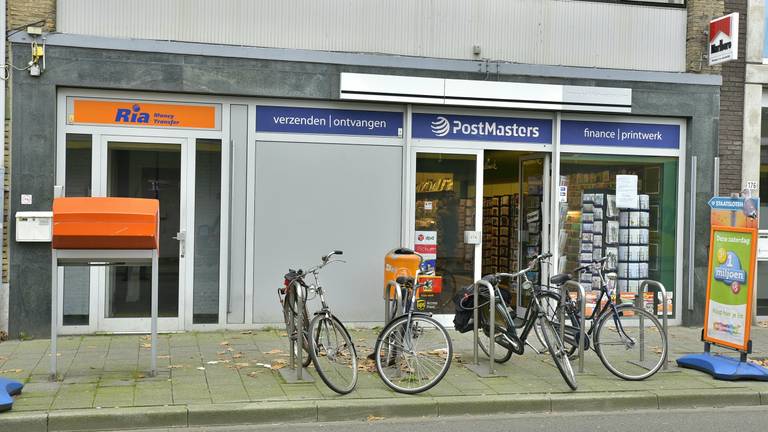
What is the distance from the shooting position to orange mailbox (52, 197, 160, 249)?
6.69m

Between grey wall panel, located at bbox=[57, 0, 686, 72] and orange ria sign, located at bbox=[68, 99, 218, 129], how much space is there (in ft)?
2.78

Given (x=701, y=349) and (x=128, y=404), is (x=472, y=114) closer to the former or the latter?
(x=701, y=349)

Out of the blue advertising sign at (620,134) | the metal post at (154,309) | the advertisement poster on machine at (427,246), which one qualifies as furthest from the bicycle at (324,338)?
the blue advertising sign at (620,134)

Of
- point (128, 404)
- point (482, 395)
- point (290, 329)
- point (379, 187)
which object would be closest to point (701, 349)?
point (482, 395)

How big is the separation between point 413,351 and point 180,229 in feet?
13.1

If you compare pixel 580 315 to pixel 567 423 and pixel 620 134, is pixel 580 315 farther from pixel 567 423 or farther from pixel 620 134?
pixel 620 134

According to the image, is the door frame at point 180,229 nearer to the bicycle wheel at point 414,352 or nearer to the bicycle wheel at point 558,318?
the bicycle wheel at point 414,352

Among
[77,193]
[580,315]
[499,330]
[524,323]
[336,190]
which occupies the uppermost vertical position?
[336,190]

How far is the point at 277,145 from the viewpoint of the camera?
9.84 metres

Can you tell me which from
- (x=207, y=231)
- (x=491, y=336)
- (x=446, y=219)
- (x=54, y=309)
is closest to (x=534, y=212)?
(x=446, y=219)

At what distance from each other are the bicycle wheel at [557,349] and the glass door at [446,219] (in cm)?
303

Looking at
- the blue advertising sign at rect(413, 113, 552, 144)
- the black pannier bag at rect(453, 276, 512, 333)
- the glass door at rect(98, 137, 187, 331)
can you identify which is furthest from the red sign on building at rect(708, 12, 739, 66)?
the glass door at rect(98, 137, 187, 331)

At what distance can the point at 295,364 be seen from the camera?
779 cm

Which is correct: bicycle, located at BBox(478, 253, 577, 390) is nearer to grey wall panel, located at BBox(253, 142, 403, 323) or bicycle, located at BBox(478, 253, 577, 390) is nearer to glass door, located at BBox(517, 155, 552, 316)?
grey wall panel, located at BBox(253, 142, 403, 323)
